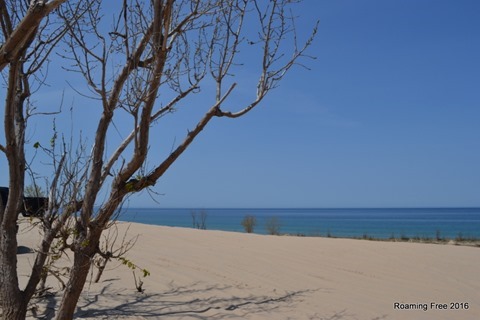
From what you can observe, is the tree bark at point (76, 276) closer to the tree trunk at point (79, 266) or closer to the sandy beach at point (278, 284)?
the tree trunk at point (79, 266)

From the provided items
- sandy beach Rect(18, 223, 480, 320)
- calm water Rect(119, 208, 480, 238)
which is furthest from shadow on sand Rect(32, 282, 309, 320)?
calm water Rect(119, 208, 480, 238)

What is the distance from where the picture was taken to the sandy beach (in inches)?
221

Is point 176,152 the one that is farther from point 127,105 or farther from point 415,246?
point 415,246

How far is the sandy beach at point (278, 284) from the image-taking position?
561cm

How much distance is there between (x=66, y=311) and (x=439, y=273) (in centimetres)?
689

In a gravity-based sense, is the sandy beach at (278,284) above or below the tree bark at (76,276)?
below

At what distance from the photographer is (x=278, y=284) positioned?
7062 mm

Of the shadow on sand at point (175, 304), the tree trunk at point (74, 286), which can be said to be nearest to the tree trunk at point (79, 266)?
the tree trunk at point (74, 286)

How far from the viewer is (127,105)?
376 cm

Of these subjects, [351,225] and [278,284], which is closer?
[278,284]

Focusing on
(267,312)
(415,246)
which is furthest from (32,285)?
(415,246)

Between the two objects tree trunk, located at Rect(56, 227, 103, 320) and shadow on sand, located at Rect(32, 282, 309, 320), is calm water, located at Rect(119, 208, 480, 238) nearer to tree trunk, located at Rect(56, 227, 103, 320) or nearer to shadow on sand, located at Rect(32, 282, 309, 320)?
tree trunk, located at Rect(56, 227, 103, 320)

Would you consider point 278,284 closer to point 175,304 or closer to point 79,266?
point 175,304

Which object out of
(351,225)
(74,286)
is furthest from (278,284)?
(351,225)
